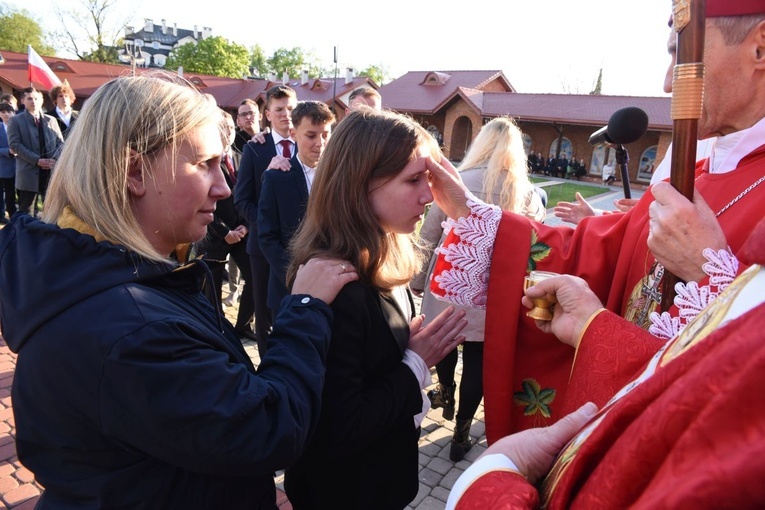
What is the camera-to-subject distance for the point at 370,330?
157 centimetres

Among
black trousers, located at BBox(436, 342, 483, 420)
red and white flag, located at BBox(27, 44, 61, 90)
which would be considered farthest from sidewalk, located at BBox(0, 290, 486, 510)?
red and white flag, located at BBox(27, 44, 61, 90)

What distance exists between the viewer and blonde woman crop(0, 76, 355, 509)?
0.98 m

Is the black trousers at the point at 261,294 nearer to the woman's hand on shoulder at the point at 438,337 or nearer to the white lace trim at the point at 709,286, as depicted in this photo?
the woman's hand on shoulder at the point at 438,337

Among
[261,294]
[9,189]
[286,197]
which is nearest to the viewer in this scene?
[286,197]

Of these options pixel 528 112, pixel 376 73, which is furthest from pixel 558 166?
pixel 376 73

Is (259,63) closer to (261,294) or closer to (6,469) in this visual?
(261,294)

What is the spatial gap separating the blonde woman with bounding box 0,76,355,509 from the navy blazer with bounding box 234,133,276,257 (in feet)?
9.95

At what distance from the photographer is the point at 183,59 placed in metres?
50.3

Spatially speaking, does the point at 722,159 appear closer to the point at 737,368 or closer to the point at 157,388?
the point at 737,368

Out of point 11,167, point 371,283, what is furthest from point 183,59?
point 371,283

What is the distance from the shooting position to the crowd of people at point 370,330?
0.63m

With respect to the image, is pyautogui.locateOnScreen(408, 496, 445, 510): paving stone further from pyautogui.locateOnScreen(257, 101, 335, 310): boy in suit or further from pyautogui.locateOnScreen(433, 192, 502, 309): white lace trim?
pyautogui.locateOnScreen(257, 101, 335, 310): boy in suit

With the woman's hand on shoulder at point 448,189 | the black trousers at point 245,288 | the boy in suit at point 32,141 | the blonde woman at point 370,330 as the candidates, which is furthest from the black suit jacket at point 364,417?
the boy in suit at point 32,141

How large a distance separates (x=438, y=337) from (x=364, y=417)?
1.47 feet
